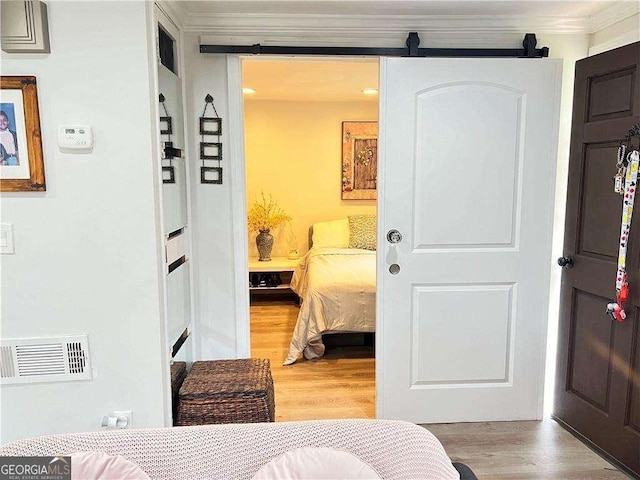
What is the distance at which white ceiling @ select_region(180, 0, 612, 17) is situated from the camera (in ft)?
6.95

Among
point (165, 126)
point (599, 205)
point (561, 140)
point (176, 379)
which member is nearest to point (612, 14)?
point (561, 140)

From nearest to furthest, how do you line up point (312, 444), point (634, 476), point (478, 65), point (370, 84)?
point (312, 444), point (634, 476), point (478, 65), point (370, 84)

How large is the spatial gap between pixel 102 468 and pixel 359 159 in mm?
4490

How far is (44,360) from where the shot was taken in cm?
182

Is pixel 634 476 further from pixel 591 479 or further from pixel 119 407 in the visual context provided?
pixel 119 407

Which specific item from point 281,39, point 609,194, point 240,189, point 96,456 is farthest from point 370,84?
point 96,456

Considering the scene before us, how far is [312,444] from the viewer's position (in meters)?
1.24

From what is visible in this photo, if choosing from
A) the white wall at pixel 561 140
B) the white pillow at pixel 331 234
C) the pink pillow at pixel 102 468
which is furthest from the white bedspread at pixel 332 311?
the pink pillow at pixel 102 468

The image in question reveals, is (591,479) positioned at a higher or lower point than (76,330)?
lower

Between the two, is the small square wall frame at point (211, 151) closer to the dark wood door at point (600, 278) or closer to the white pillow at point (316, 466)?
the white pillow at point (316, 466)

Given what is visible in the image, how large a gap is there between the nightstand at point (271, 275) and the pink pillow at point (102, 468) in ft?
12.0

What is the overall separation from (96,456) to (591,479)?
6.78ft

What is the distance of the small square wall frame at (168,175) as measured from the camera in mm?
1996
